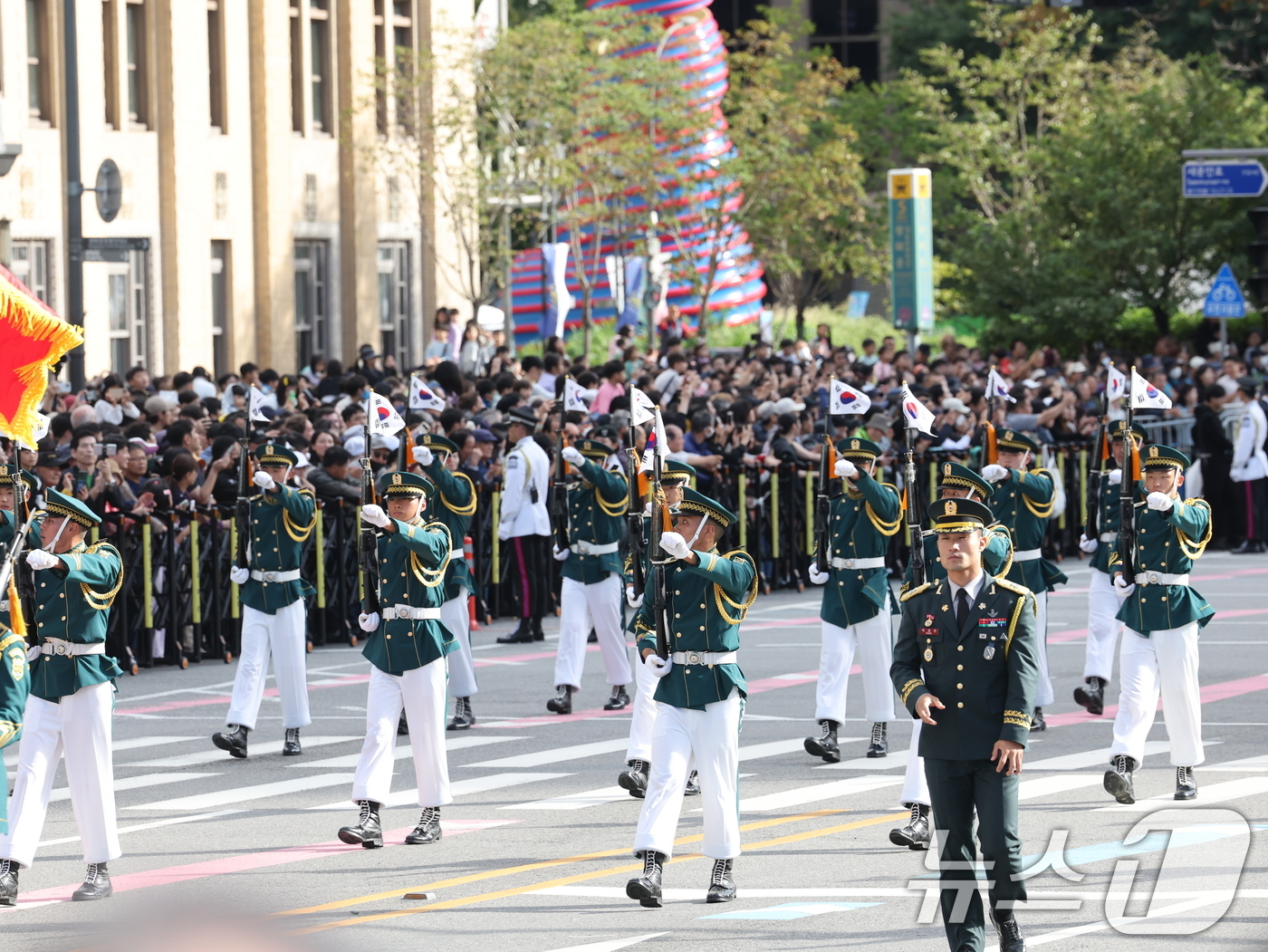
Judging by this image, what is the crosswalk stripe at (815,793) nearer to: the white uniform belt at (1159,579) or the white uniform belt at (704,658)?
the white uniform belt at (1159,579)

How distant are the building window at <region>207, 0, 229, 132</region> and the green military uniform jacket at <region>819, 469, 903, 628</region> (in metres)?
22.6

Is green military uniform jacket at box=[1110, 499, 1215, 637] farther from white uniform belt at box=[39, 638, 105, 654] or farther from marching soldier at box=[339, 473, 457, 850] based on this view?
white uniform belt at box=[39, 638, 105, 654]

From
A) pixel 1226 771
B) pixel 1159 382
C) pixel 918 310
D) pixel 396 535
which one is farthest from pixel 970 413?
pixel 396 535

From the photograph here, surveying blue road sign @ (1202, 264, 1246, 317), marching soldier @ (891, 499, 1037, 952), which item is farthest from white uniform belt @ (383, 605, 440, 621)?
blue road sign @ (1202, 264, 1246, 317)

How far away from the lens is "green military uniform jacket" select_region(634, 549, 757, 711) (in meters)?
9.73

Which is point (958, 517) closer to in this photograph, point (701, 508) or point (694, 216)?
point (701, 508)

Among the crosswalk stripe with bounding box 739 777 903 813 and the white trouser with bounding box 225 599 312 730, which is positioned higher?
the white trouser with bounding box 225 599 312 730

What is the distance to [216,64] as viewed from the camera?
112 ft

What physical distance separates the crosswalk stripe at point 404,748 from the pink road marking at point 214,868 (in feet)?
7.98

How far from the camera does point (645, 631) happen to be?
10.4 metres

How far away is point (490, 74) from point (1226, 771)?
2433 cm

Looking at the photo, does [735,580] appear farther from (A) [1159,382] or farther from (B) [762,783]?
(A) [1159,382]

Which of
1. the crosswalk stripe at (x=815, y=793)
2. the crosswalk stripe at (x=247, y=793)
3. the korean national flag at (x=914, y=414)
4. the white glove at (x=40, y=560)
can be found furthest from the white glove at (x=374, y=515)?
the korean national flag at (x=914, y=414)

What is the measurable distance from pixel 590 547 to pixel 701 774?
6302 mm
